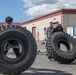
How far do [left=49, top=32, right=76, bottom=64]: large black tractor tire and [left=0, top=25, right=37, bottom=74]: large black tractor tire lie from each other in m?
3.17

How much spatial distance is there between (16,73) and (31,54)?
65 cm

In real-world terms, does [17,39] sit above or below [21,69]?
above

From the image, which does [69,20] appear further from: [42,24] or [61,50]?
[61,50]

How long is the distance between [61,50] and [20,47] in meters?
3.53

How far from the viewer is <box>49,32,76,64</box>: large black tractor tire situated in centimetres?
1058

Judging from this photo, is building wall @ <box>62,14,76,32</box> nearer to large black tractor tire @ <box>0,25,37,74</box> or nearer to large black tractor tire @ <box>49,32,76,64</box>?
large black tractor tire @ <box>49,32,76,64</box>

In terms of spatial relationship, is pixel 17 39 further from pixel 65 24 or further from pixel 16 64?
pixel 65 24

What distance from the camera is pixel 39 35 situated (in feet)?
168

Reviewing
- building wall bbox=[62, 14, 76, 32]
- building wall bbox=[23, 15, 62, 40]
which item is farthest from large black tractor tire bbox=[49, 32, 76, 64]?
building wall bbox=[23, 15, 62, 40]

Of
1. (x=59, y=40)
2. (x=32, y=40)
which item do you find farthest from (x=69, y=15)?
(x=32, y=40)

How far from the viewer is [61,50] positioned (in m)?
10.9

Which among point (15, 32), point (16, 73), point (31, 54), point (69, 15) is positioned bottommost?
point (16, 73)

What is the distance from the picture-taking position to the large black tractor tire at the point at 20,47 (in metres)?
7.37

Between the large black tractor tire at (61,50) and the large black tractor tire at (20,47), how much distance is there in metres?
3.17
